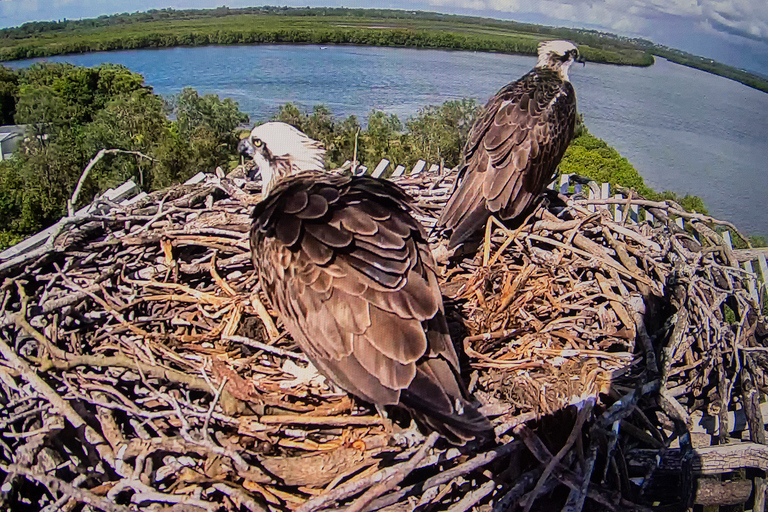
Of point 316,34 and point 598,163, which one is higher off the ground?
point 316,34

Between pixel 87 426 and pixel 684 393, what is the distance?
2.84m

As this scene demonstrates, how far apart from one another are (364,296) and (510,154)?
2025mm

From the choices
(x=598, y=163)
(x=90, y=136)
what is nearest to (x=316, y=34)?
(x=90, y=136)

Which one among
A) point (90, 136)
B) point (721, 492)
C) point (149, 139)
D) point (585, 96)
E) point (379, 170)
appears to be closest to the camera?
point (721, 492)

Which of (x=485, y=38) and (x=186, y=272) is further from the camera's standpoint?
(x=485, y=38)

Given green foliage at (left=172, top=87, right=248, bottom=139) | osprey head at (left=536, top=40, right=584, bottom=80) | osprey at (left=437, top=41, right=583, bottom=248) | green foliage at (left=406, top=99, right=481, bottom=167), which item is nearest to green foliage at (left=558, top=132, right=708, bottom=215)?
green foliage at (left=406, top=99, right=481, bottom=167)

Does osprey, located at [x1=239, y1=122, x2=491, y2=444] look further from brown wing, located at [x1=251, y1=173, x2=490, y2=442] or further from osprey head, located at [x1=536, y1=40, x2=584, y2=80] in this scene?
osprey head, located at [x1=536, y1=40, x2=584, y2=80]

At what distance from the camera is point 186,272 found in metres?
3.25

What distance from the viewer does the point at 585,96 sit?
12758 mm

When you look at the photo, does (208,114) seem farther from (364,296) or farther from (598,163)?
(364,296)

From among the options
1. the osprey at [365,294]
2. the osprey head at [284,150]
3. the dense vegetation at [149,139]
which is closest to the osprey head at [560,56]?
the osprey head at [284,150]

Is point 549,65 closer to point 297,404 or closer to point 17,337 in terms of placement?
point 297,404

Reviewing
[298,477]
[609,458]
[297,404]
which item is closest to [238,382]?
[297,404]

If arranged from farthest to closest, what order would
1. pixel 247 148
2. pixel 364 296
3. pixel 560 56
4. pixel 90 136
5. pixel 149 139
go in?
pixel 90 136 < pixel 149 139 < pixel 560 56 < pixel 247 148 < pixel 364 296
